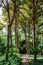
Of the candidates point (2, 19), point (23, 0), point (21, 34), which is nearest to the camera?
point (23, 0)

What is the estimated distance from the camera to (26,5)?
21.8m

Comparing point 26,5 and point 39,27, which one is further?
point 39,27

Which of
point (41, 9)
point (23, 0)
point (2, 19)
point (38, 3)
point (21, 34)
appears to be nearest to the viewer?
point (23, 0)

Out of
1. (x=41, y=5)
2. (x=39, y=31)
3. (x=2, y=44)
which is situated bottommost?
(x=2, y=44)

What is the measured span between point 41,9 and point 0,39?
5952mm

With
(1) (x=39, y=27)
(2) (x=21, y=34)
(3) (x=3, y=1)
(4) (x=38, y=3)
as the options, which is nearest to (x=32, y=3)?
(4) (x=38, y=3)

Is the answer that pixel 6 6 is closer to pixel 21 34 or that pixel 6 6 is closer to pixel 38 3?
pixel 38 3

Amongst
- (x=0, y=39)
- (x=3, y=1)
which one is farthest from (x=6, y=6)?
(x=0, y=39)

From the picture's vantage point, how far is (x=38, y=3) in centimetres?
2091

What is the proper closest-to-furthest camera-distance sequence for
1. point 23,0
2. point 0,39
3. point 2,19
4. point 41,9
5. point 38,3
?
point 23,0 → point 38,3 → point 41,9 → point 0,39 → point 2,19

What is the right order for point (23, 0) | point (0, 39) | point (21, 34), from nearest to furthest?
1. point (23, 0)
2. point (0, 39)
3. point (21, 34)

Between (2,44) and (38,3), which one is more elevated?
(38,3)

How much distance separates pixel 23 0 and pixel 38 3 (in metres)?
Answer: 2.02

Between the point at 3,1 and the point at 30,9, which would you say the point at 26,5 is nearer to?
the point at 30,9
